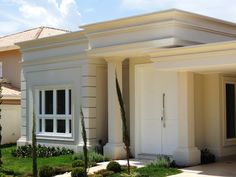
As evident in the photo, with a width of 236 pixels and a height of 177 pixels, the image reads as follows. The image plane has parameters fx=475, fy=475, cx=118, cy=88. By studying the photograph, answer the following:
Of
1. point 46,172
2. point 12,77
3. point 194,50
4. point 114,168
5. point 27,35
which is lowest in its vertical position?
point 46,172

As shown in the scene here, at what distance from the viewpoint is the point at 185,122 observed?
44.6 ft

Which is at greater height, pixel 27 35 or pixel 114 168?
pixel 27 35

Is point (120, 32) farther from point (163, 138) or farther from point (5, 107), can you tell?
point (5, 107)

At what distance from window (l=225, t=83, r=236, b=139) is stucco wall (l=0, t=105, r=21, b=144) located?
1187cm

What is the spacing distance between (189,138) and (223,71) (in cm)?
230

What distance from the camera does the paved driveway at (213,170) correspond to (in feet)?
38.9

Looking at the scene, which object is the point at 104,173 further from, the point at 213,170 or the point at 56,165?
the point at 213,170

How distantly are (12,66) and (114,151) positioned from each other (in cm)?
1193

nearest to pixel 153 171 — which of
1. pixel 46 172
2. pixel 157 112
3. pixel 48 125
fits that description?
pixel 46 172

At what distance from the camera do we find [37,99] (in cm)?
1834

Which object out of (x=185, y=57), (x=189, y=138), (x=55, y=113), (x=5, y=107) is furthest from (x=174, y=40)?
(x=5, y=107)

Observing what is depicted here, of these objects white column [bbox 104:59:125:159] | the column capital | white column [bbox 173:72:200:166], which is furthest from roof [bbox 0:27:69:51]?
white column [bbox 173:72:200:166]

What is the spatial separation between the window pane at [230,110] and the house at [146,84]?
33 millimetres

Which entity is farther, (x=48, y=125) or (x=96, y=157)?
(x=48, y=125)
